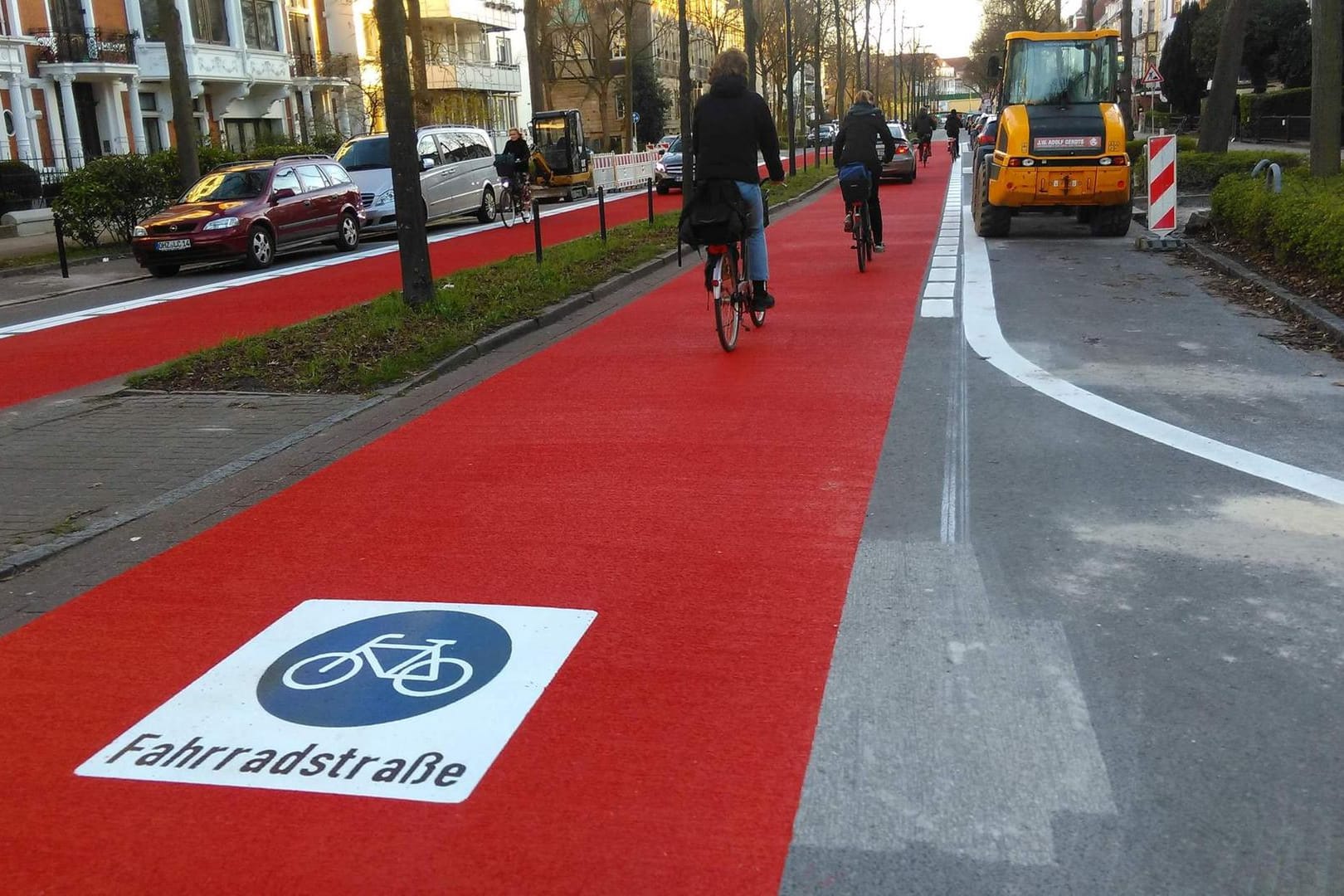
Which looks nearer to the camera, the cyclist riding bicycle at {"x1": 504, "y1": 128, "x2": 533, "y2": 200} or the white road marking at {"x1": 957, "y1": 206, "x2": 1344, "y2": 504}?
the white road marking at {"x1": 957, "y1": 206, "x2": 1344, "y2": 504}

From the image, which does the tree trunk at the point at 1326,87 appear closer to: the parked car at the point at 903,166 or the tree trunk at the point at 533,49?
the parked car at the point at 903,166

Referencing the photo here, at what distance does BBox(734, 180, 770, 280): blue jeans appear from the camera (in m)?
10.2

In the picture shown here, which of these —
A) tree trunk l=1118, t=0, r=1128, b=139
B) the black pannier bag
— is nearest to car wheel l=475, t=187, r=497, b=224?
tree trunk l=1118, t=0, r=1128, b=139

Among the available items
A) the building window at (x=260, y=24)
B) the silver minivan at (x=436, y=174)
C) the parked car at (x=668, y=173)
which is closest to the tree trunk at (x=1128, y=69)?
the parked car at (x=668, y=173)

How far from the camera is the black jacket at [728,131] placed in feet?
32.4

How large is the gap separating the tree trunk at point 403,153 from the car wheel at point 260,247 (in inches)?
351

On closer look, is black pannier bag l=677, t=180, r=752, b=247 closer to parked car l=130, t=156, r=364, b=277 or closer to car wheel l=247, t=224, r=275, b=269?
parked car l=130, t=156, r=364, b=277

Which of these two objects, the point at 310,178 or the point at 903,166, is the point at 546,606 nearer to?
the point at 310,178

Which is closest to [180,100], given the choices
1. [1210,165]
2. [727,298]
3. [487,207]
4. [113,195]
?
[113,195]

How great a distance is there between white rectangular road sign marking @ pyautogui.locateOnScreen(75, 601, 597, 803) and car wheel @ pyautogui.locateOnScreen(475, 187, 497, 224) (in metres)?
24.5

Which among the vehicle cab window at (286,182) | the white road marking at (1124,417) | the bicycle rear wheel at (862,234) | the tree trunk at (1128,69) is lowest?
the white road marking at (1124,417)

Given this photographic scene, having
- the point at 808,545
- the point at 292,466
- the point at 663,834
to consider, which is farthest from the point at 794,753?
the point at 292,466

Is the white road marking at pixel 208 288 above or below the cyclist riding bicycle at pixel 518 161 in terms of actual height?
below

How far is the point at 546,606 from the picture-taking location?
4828 mm
